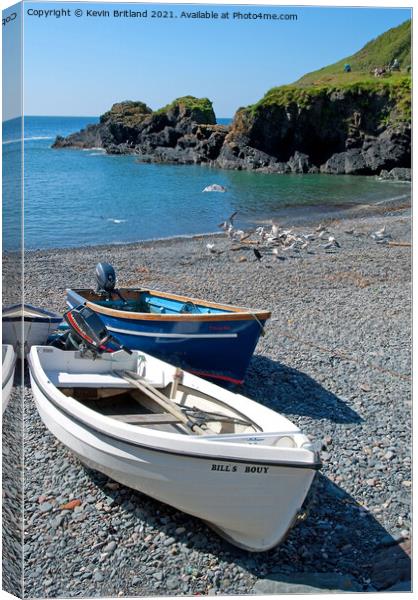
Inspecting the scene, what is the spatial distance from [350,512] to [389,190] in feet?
81.7

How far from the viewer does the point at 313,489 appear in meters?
5.20

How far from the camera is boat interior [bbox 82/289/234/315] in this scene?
25.3 feet

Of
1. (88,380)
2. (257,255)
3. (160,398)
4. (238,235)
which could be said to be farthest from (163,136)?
(160,398)

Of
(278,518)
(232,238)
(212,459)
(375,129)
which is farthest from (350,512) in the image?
(375,129)

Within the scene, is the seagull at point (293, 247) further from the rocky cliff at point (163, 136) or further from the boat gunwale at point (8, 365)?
the boat gunwale at point (8, 365)

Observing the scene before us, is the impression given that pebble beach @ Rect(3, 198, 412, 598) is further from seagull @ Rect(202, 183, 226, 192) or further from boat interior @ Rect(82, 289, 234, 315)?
seagull @ Rect(202, 183, 226, 192)

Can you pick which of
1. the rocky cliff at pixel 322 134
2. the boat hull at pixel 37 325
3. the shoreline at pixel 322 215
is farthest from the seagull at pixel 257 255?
the rocky cliff at pixel 322 134

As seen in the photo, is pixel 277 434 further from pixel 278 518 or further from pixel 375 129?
pixel 375 129

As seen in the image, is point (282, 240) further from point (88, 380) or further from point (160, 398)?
point (160, 398)

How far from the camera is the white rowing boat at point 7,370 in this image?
3.90m

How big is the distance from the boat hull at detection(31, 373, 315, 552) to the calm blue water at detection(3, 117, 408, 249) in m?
1.67

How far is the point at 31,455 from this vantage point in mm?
5457

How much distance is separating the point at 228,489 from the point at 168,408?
3.73 feet

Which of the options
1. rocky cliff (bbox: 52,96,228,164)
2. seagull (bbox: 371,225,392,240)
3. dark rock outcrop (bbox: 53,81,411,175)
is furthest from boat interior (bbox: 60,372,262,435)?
dark rock outcrop (bbox: 53,81,411,175)
